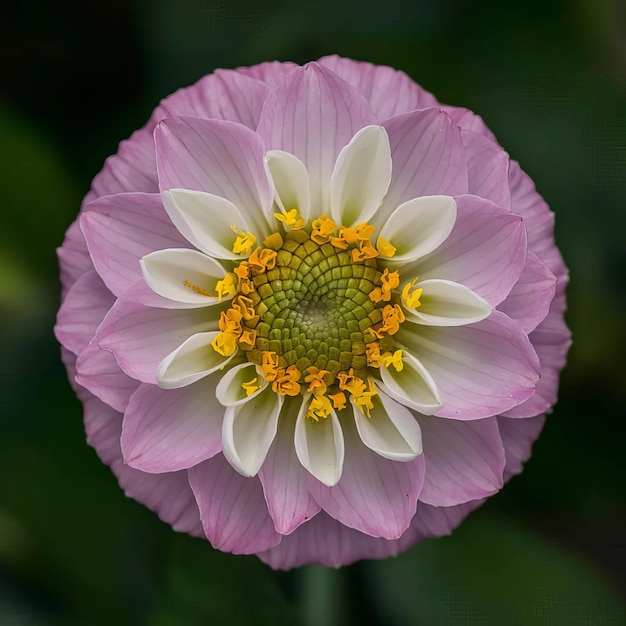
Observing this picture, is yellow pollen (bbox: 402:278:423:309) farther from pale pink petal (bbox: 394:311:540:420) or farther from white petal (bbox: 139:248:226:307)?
white petal (bbox: 139:248:226:307)

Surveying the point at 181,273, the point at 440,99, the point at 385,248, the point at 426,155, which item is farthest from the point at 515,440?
the point at 440,99

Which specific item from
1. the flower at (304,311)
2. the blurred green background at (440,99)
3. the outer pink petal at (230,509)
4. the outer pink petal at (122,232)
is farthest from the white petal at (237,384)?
the blurred green background at (440,99)

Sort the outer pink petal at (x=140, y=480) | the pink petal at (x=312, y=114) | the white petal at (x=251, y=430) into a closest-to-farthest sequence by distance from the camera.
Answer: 1. the white petal at (x=251, y=430)
2. the pink petal at (x=312, y=114)
3. the outer pink petal at (x=140, y=480)

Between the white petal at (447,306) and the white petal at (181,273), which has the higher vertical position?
the white petal at (447,306)

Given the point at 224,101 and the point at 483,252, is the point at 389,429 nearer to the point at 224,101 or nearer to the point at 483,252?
the point at 483,252

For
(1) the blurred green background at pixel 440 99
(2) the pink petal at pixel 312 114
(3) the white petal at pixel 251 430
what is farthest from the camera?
(1) the blurred green background at pixel 440 99

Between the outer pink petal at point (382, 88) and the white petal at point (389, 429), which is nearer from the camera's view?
the white petal at point (389, 429)

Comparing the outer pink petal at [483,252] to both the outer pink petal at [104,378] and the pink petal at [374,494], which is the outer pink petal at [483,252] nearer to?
the pink petal at [374,494]
